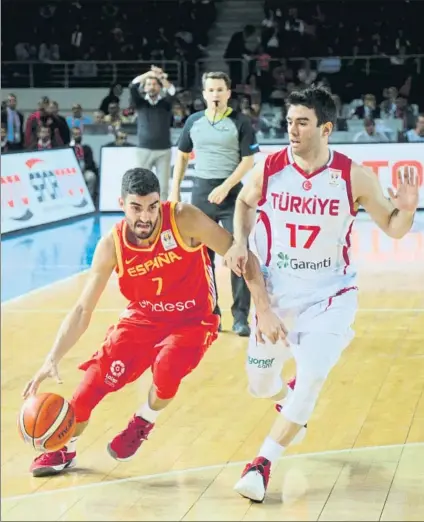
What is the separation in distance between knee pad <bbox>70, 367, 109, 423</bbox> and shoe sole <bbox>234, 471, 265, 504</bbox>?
75cm

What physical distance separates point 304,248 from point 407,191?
1.84 ft

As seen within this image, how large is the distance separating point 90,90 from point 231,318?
1330 centimetres

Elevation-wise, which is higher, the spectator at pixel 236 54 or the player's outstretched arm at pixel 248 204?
the spectator at pixel 236 54

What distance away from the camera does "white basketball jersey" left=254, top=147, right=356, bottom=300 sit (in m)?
4.33

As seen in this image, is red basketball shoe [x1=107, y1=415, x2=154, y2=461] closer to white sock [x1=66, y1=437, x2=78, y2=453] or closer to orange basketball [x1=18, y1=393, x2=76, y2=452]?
white sock [x1=66, y1=437, x2=78, y2=453]

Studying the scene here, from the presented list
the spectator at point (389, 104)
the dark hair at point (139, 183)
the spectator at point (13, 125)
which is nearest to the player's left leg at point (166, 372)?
the dark hair at point (139, 183)

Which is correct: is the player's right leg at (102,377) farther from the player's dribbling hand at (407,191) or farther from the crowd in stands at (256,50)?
the crowd in stands at (256,50)

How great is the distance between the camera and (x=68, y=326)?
423 centimetres

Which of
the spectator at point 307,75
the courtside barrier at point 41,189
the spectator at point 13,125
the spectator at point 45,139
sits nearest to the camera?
the courtside barrier at point 41,189

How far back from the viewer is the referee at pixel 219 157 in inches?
286

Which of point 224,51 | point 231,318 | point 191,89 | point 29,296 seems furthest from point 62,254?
point 224,51

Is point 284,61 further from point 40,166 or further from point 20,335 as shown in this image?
point 20,335

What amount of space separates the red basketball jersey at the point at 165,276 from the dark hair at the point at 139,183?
0.26 meters

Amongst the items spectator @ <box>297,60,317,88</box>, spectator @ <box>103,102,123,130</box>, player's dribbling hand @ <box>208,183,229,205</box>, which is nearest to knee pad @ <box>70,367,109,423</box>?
player's dribbling hand @ <box>208,183,229,205</box>
